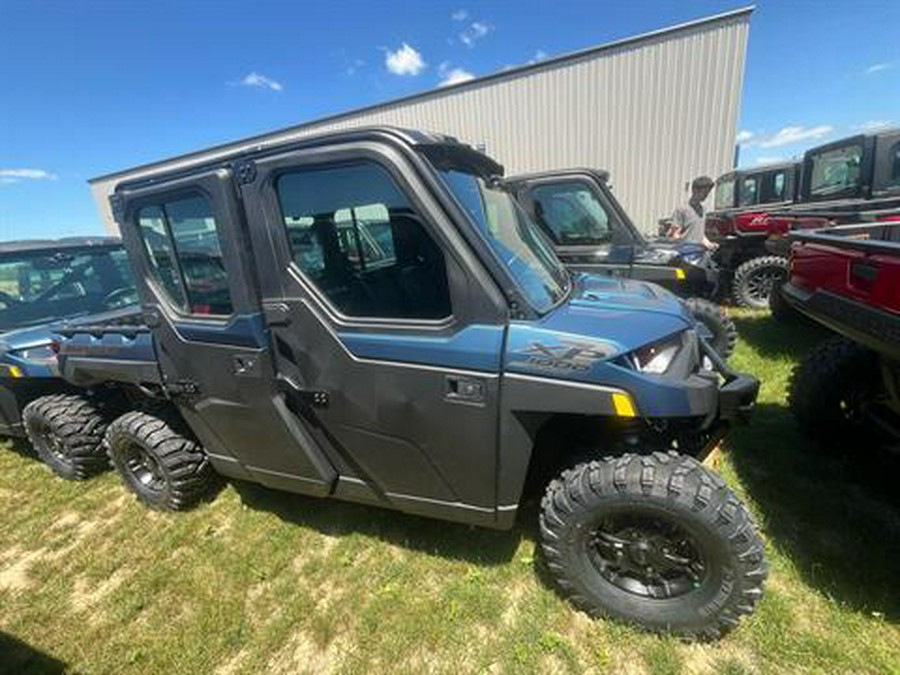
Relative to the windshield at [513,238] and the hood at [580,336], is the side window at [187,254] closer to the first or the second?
the windshield at [513,238]

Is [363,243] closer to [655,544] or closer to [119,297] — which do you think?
[655,544]

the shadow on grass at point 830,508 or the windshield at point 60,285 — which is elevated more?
the windshield at point 60,285

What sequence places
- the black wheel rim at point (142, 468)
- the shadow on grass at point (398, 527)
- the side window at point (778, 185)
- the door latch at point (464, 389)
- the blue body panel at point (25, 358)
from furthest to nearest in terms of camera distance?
1. the side window at point (778, 185)
2. the blue body panel at point (25, 358)
3. the black wheel rim at point (142, 468)
4. the shadow on grass at point (398, 527)
5. the door latch at point (464, 389)

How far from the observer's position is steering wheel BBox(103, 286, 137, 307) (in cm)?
457

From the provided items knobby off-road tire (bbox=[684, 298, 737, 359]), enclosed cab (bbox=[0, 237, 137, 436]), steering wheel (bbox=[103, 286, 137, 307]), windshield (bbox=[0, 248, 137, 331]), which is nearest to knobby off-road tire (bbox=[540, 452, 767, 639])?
knobby off-road tire (bbox=[684, 298, 737, 359])

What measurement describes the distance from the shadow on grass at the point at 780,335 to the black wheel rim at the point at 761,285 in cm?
62

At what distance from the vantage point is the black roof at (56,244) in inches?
163

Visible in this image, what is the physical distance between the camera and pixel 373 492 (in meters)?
2.35

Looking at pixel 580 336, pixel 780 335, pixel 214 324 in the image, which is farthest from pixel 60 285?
pixel 780 335

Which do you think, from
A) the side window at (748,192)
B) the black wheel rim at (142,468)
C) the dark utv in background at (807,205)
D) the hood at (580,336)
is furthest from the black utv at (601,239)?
the side window at (748,192)

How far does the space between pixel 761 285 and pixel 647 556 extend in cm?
644

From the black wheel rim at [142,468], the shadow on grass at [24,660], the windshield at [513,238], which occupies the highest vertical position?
the windshield at [513,238]

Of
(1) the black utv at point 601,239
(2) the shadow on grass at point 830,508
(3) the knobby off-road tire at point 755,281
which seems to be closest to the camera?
(2) the shadow on grass at point 830,508

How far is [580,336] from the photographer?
5.90 ft
